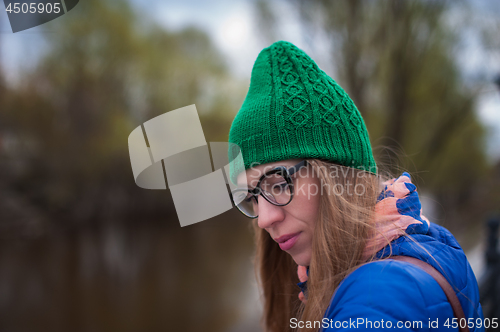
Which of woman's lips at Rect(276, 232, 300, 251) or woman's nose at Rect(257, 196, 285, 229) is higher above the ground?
woman's nose at Rect(257, 196, 285, 229)

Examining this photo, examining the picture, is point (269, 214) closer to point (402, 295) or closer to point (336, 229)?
point (336, 229)

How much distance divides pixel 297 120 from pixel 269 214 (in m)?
0.37

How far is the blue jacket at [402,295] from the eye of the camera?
883 millimetres

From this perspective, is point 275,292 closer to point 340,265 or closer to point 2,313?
point 340,265

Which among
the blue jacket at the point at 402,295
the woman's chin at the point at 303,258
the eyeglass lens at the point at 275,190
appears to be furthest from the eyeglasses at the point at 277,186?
the blue jacket at the point at 402,295

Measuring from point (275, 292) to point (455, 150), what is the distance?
31.9ft

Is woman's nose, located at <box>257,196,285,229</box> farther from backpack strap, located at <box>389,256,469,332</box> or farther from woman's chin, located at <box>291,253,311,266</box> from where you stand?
backpack strap, located at <box>389,256,469,332</box>

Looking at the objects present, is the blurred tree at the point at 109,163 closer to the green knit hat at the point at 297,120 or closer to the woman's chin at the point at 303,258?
the woman's chin at the point at 303,258

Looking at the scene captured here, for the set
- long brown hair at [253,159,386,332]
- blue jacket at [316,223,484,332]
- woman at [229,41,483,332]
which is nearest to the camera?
blue jacket at [316,223,484,332]

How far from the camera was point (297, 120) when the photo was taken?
1.28 metres

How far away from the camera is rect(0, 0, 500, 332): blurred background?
683cm

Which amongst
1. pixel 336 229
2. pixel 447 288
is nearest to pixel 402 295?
pixel 447 288

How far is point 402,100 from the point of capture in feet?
26.8

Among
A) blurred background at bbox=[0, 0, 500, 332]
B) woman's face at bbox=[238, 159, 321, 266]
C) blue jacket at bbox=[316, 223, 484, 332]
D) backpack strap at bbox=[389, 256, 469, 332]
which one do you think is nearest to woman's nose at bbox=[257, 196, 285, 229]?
woman's face at bbox=[238, 159, 321, 266]
